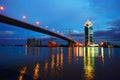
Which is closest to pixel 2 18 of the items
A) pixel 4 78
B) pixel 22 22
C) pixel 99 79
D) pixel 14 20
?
pixel 14 20

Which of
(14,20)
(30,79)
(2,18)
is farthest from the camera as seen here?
(14,20)

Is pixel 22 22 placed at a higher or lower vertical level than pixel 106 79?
Answer: higher

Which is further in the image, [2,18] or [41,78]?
[2,18]

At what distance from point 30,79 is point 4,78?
239cm

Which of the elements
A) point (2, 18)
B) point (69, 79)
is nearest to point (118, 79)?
point (69, 79)

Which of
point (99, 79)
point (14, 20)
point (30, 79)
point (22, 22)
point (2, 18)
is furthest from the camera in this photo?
Answer: point (22, 22)

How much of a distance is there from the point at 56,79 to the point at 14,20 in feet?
99.5

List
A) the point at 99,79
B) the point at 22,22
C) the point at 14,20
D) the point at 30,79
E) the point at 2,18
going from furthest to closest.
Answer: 1. the point at 22,22
2. the point at 14,20
3. the point at 2,18
4. the point at 99,79
5. the point at 30,79

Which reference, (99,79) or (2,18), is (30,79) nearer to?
(99,79)

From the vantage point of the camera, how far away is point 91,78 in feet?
58.7

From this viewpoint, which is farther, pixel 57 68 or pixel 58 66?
pixel 58 66

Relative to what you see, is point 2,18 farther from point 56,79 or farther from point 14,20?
point 56,79

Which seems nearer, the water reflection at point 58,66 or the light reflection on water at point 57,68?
→ the light reflection on water at point 57,68

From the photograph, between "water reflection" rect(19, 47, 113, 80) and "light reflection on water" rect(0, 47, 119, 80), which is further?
"water reflection" rect(19, 47, 113, 80)
